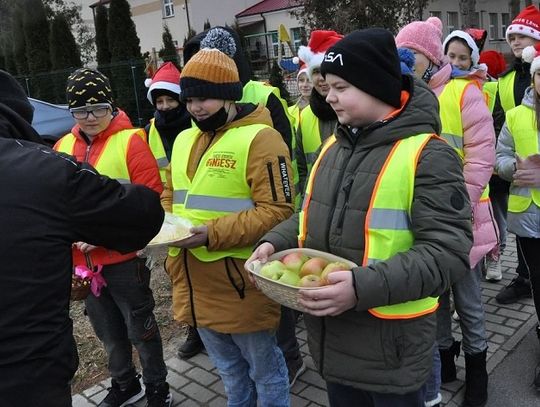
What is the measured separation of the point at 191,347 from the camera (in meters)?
4.16

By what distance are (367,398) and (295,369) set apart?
1501 mm

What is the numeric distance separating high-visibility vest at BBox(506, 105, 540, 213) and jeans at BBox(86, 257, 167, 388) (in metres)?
2.32

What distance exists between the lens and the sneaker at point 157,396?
11.1 ft

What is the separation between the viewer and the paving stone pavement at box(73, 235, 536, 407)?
11.3 ft

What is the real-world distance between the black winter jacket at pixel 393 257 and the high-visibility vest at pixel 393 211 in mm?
27

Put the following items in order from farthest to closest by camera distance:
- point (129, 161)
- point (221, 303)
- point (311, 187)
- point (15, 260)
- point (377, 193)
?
1. point (129, 161)
2. point (221, 303)
3. point (311, 187)
4. point (377, 193)
5. point (15, 260)

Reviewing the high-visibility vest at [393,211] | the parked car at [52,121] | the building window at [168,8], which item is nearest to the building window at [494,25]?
the building window at [168,8]

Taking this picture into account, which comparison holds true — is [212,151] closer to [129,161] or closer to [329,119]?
[129,161]

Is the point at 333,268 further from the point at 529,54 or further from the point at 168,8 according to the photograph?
the point at 168,8

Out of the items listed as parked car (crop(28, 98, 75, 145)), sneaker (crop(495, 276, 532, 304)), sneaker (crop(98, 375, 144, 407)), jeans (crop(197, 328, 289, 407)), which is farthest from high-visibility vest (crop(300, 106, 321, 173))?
parked car (crop(28, 98, 75, 145))

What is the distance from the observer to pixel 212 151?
8.69 feet

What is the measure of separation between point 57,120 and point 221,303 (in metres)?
6.36

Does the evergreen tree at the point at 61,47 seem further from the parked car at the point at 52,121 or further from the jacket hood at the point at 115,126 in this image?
the jacket hood at the point at 115,126

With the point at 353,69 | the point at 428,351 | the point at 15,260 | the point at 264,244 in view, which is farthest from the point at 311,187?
the point at 15,260
